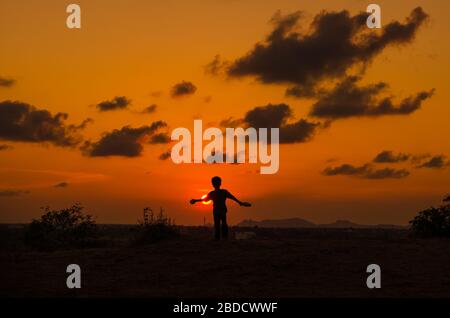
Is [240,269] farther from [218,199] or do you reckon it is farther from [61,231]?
[61,231]

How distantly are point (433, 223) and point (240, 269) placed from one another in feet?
53.1

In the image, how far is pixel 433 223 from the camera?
3703 cm

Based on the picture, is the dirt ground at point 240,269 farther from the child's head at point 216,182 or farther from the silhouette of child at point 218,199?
the child's head at point 216,182

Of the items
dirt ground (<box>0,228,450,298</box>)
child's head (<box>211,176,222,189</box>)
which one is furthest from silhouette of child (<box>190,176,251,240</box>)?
dirt ground (<box>0,228,450,298</box>)

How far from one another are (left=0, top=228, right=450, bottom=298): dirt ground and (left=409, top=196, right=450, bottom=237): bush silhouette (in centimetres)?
841

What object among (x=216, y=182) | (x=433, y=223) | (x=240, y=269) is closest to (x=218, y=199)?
(x=216, y=182)
